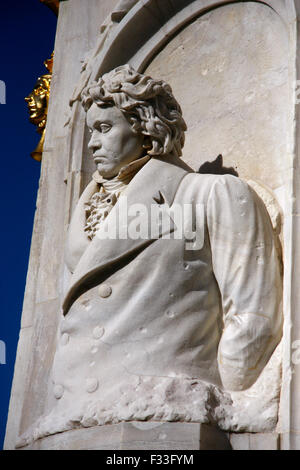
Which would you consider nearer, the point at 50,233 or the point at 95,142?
the point at 95,142

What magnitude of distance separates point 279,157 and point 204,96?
0.82m

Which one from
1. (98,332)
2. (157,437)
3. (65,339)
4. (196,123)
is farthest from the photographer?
(196,123)

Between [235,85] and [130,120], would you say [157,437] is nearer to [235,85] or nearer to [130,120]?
[130,120]

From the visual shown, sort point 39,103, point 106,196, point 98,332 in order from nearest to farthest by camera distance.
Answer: point 98,332
point 106,196
point 39,103

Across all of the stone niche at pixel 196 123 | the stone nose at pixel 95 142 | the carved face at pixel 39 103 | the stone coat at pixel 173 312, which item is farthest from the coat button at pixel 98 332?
the carved face at pixel 39 103

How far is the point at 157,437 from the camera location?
4648 millimetres

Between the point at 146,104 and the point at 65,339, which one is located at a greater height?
the point at 146,104

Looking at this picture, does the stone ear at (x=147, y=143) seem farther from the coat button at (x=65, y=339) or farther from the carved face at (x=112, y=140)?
the coat button at (x=65, y=339)

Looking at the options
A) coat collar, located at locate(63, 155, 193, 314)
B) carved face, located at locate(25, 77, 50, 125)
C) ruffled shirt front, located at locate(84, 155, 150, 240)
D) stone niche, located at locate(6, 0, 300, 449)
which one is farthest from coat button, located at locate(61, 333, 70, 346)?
carved face, located at locate(25, 77, 50, 125)

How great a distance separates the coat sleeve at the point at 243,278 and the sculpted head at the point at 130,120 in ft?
1.59

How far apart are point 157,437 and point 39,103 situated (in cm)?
351

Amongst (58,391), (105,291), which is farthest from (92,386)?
(105,291)

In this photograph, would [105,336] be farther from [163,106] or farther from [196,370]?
[163,106]

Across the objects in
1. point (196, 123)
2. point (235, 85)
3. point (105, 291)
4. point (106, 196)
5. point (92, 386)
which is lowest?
point (92, 386)
